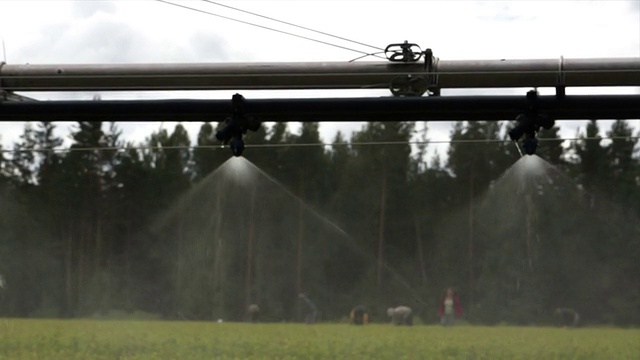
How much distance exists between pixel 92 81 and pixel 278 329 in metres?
1.61

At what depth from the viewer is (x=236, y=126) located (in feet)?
19.2

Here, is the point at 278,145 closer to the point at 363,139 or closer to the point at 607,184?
the point at 363,139

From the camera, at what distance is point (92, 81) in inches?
240

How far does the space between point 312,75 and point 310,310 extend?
4.30 ft

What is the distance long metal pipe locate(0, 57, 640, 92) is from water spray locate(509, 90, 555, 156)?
0.38 ft

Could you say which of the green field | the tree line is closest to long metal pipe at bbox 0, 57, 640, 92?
the tree line

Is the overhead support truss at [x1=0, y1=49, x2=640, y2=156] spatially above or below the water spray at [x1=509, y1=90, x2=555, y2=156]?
above

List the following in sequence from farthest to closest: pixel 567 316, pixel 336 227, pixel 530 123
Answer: pixel 336 227 → pixel 567 316 → pixel 530 123

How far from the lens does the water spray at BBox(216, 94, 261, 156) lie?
5.82 metres

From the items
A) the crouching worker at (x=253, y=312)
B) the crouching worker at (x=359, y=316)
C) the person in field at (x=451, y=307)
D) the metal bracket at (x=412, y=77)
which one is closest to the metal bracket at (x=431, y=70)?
the metal bracket at (x=412, y=77)

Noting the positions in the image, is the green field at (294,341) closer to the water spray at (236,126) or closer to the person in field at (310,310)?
the person in field at (310,310)

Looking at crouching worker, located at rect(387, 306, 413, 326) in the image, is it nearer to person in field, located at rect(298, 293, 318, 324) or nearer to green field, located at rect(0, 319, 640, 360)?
green field, located at rect(0, 319, 640, 360)

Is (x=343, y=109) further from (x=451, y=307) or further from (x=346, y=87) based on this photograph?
(x=451, y=307)

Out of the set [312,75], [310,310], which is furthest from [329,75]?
[310,310]
